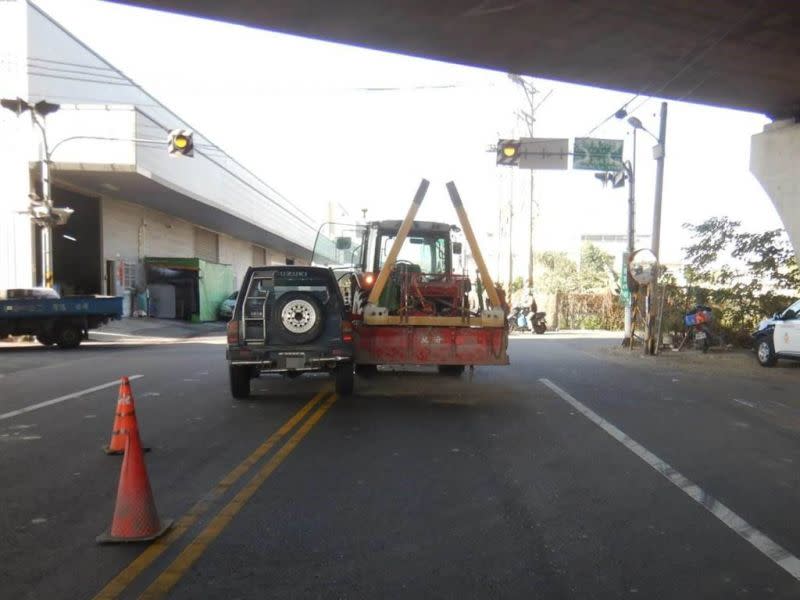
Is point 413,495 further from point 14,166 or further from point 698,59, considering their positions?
point 14,166

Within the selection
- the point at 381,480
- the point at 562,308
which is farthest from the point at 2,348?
the point at 562,308

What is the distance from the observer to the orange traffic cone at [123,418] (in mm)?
5440

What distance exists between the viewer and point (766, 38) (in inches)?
474

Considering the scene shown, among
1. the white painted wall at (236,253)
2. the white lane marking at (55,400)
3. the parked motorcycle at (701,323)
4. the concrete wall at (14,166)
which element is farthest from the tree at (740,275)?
the white painted wall at (236,253)

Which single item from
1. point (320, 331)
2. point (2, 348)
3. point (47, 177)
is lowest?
point (2, 348)

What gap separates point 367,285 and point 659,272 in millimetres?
11945

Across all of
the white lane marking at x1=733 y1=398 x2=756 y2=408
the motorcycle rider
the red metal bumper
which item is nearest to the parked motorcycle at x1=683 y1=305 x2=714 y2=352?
the white lane marking at x1=733 y1=398 x2=756 y2=408

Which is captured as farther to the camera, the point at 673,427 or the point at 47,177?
the point at 47,177

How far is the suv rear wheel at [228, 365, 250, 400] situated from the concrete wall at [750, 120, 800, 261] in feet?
40.2

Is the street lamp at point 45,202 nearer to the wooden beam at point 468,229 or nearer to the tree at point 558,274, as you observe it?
the wooden beam at point 468,229

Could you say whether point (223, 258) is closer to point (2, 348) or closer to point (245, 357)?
point (2, 348)

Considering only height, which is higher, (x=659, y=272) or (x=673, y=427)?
(x=659, y=272)

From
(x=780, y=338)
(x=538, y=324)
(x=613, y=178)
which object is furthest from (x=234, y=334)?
(x=538, y=324)

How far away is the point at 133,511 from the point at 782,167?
634 inches
